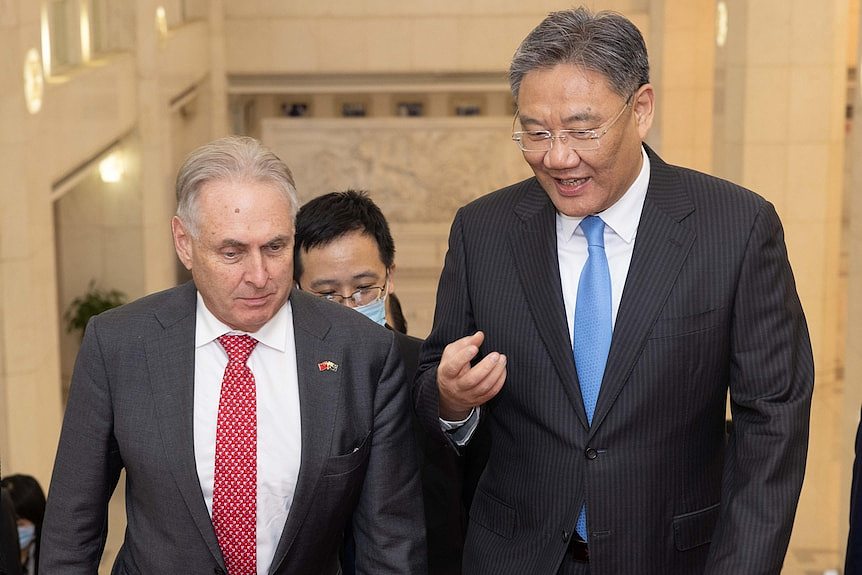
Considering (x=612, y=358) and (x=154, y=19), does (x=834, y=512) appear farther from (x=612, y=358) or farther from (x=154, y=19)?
(x=154, y=19)

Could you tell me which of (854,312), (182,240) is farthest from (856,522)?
(854,312)

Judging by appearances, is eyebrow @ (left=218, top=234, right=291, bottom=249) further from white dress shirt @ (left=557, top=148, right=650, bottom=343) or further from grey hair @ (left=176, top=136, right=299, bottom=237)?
white dress shirt @ (left=557, top=148, right=650, bottom=343)

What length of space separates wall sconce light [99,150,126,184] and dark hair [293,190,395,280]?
37.6 ft

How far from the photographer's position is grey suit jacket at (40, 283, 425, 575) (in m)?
3.18

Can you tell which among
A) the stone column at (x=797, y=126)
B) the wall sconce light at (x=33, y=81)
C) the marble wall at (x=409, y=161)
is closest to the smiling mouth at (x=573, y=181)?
the wall sconce light at (x=33, y=81)

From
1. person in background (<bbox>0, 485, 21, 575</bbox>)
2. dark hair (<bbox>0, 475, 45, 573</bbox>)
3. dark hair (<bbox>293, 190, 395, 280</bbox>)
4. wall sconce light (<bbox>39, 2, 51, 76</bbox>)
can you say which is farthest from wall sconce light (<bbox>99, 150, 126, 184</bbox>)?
dark hair (<bbox>293, 190, 395, 280</bbox>)

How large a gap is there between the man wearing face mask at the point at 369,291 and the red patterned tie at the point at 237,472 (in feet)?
3.34

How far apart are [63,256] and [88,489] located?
42.7ft

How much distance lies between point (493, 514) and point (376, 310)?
3.12ft

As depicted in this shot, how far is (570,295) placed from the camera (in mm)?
3348

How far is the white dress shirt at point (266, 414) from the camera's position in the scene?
320 centimetres

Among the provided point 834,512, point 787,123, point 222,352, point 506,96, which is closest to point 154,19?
point 506,96

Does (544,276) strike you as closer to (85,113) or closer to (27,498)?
(27,498)

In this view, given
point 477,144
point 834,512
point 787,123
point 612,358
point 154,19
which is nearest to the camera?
point 612,358
